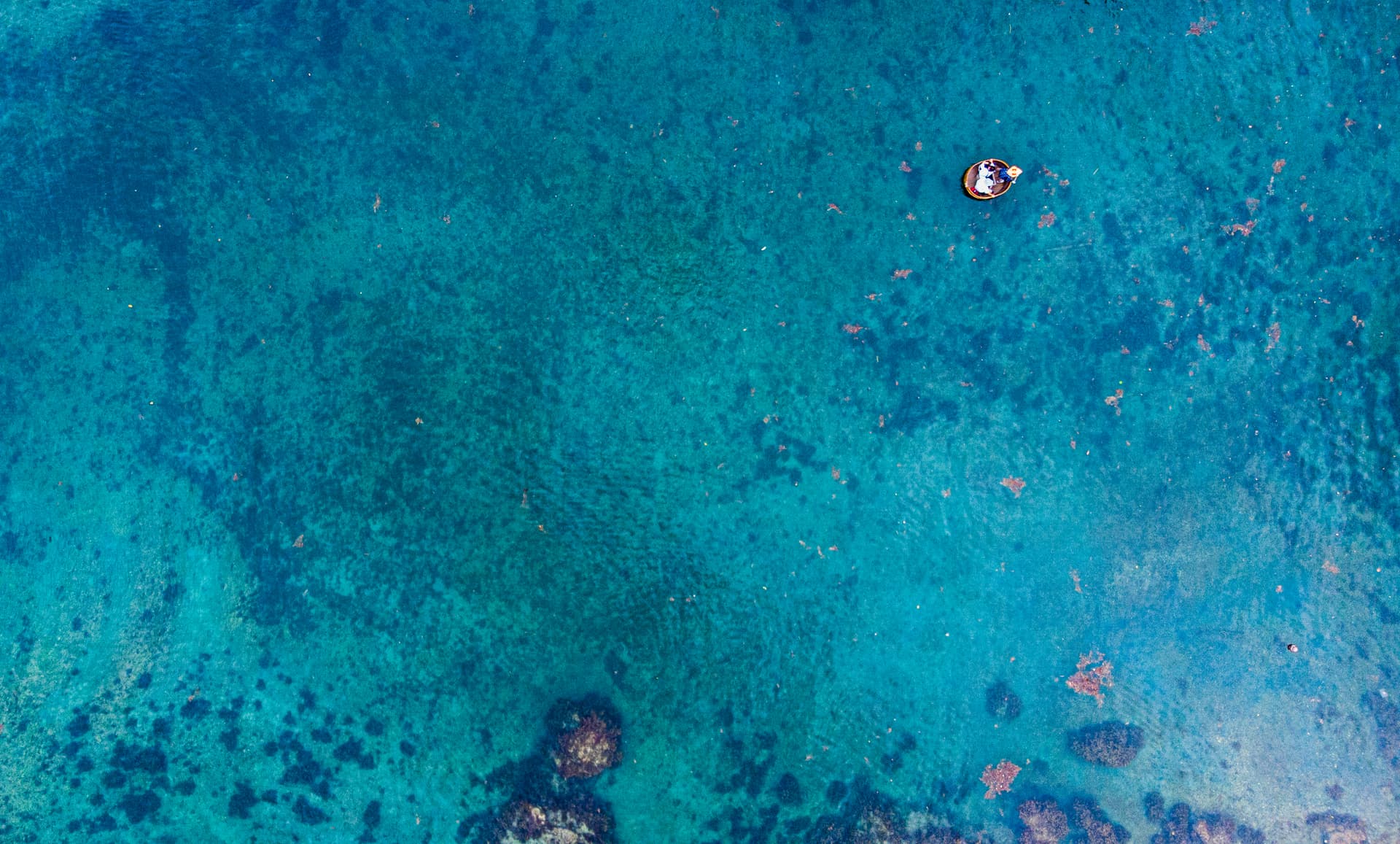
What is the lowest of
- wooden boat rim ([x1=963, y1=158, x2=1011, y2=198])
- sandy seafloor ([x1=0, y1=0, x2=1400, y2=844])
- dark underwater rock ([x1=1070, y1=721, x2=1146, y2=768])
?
dark underwater rock ([x1=1070, y1=721, x2=1146, y2=768])

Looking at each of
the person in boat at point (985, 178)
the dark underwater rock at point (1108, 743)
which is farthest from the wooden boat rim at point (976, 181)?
the dark underwater rock at point (1108, 743)

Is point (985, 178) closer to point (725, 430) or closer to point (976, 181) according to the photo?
point (976, 181)

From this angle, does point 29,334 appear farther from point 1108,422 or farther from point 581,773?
point 1108,422

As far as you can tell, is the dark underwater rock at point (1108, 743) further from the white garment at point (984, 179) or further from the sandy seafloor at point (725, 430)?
the white garment at point (984, 179)

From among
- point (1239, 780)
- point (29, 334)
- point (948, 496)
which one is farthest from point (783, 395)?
point (29, 334)

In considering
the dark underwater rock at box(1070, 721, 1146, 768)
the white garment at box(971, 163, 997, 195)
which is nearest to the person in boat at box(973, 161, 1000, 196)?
the white garment at box(971, 163, 997, 195)

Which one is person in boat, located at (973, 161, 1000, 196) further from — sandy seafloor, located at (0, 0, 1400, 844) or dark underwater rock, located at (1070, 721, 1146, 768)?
dark underwater rock, located at (1070, 721, 1146, 768)

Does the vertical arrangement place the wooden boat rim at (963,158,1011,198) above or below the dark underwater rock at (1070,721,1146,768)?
above

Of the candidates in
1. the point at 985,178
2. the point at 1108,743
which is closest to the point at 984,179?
the point at 985,178
